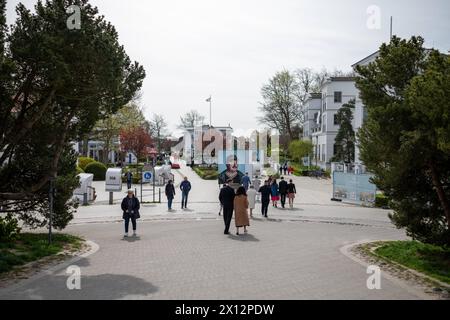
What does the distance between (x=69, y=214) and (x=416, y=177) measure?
945 centimetres

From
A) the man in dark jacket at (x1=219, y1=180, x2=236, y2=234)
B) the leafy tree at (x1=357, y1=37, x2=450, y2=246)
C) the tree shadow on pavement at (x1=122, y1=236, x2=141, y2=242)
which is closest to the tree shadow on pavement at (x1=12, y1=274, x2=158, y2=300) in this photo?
the tree shadow on pavement at (x1=122, y1=236, x2=141, y2=242)

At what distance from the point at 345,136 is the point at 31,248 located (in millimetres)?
47174

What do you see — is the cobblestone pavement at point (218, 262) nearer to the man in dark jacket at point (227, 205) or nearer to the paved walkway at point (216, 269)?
the paved walkway at point (216, 269)

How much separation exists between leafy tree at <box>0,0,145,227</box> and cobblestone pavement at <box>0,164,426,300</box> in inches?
109

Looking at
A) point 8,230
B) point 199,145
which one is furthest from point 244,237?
point 199,145

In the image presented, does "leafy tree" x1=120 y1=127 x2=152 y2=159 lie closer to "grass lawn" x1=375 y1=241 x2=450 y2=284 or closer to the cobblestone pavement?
the cobblestone pavement

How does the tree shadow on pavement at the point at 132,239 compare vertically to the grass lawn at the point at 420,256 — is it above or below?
above

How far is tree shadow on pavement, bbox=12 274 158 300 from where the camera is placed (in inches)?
309

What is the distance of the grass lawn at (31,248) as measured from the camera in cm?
1033

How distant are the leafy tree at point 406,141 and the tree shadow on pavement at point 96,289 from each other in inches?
240

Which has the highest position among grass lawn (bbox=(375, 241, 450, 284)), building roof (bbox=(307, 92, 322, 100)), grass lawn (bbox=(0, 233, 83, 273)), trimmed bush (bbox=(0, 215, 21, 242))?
building roof (bbox=(307, 92, 322, 100))

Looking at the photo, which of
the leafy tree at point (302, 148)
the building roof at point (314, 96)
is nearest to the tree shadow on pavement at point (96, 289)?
the leafy tree at point (302, 148)
